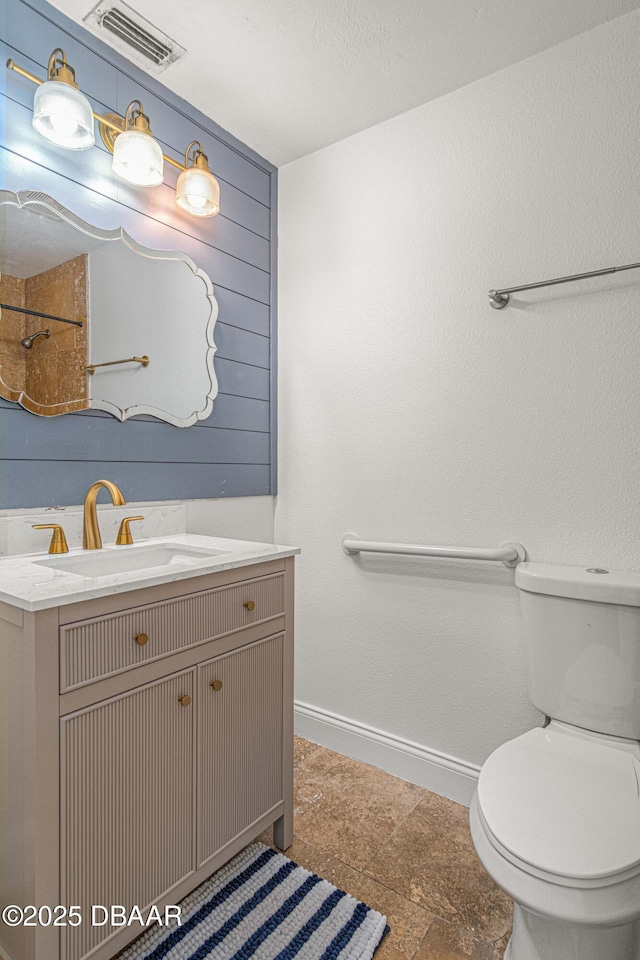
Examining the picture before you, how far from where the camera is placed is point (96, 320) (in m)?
1.57

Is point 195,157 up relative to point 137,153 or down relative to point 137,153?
up

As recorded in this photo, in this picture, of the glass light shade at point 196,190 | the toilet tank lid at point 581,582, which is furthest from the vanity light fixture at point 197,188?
the toilet tank lid at point 581,582

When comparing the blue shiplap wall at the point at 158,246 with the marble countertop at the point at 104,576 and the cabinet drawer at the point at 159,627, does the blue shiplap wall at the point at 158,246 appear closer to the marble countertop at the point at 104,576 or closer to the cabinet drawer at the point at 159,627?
the marble countertop at the point at 104,576

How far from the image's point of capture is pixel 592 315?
5.05 feet

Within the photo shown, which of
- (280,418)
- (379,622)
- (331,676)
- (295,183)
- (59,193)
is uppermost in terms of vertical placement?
(295,183)

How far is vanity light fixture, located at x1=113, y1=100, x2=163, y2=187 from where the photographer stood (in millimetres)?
1521

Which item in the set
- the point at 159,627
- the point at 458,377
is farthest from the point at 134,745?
the point at 458,377

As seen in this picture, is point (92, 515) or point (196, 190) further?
point (196, 190)

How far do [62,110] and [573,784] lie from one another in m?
1.96

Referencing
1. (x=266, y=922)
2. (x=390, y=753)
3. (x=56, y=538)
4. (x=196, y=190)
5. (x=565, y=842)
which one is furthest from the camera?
(x=390, y=753)

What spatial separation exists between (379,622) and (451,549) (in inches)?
16.9

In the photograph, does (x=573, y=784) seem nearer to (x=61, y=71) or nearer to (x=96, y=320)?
(x=96, y=320)

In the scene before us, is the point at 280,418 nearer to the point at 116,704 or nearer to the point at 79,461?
the point at 79,461

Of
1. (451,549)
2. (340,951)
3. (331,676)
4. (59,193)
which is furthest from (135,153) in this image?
(340,951)
